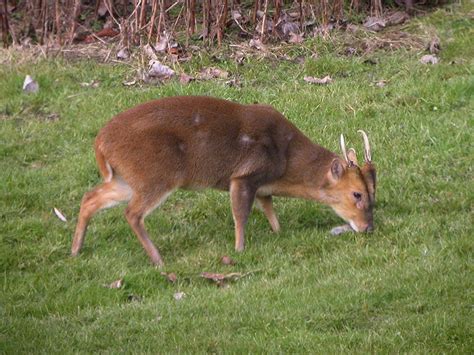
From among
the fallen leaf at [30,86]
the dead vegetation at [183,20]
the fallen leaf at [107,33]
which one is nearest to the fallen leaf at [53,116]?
the fallen leaf at [30,86]

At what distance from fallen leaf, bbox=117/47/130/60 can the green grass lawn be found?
24cm

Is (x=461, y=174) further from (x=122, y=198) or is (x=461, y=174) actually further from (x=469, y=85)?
(x=122, y=198)

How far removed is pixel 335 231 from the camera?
984cm

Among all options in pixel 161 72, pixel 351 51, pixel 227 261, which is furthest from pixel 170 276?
pixel 351 51

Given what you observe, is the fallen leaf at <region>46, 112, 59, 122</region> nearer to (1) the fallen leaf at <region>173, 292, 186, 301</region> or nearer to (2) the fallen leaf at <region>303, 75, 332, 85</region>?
(2) the fallen leaf at <region>303, 75, 332, 85</region>

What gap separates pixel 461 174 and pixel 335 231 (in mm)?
1467

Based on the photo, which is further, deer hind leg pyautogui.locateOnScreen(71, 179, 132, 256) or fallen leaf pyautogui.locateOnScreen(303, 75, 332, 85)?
fallen leaf pyautogui.locateOnScreen(303, 75, 332, 85)

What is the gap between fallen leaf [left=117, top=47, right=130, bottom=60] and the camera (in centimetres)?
1346

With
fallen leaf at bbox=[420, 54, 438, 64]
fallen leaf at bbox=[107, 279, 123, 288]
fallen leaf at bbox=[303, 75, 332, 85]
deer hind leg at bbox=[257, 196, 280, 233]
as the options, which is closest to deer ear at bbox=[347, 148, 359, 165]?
deer hind leg at bbox=[257, 196, 280, 233]

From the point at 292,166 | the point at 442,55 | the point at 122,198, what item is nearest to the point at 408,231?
the point at 292,166

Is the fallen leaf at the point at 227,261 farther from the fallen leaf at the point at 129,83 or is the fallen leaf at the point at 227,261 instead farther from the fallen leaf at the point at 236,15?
the fallen leaf at the point at 236,15

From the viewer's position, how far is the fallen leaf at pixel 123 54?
13.5 m

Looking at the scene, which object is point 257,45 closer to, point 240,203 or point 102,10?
point 102,10

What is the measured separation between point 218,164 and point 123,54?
4.13 m
